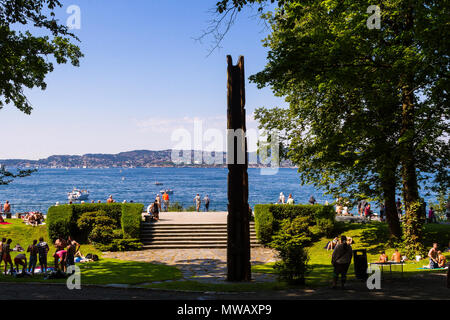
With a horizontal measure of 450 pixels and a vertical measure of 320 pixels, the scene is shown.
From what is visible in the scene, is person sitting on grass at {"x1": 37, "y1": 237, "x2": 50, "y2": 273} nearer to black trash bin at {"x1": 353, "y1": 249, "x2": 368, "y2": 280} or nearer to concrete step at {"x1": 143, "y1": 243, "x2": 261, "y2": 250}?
concrete step at {"x1": 143, "y1": 243, "x2": 261, "y2": 250}

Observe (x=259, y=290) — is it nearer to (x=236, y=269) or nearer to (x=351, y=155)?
(x=236, y=269)

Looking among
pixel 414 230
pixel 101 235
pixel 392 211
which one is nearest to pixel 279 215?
pixel 392 211

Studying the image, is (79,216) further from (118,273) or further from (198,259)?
(118,273)

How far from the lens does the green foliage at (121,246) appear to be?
78.3 feet

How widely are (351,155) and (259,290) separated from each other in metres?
8.11

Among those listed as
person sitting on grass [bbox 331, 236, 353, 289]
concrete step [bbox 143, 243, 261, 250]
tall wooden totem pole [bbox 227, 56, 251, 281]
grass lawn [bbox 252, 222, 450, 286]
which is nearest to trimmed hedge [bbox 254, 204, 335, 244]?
grass lawn [bbox 252, 222, 450, 286]

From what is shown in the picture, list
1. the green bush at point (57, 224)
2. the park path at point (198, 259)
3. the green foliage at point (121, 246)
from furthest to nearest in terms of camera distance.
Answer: the green bush at point (57, 224) < the green foliage at point (121, 246) < the park path at point (198, 259)

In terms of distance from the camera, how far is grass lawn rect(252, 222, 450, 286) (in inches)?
621

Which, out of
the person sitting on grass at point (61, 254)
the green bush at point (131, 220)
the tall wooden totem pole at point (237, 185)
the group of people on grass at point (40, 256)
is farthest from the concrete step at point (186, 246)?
the tall wooden totem pole at point (237, 185)

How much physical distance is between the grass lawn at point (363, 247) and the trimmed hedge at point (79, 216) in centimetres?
966

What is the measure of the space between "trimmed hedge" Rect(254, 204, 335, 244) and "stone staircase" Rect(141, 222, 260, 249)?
897 millimetres

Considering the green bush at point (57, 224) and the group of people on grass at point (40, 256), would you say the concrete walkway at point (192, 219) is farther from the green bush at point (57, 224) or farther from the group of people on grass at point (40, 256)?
the group of people on grass at point (40, 256)

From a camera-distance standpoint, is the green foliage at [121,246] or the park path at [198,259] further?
the green foliage at [121,246]

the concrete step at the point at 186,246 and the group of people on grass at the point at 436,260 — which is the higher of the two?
the group of people on grass at the point at 436,260
